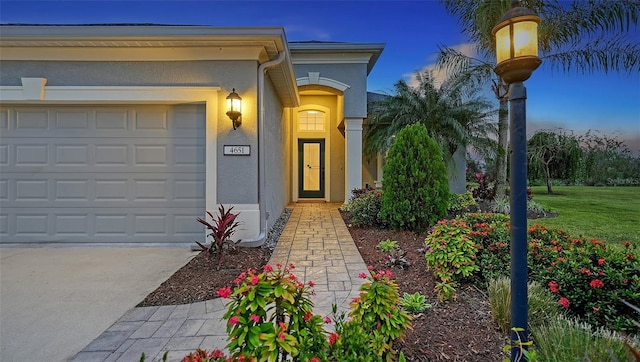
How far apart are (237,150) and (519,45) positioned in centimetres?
395

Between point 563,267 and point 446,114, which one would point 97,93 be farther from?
point 446,114

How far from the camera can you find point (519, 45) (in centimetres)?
168

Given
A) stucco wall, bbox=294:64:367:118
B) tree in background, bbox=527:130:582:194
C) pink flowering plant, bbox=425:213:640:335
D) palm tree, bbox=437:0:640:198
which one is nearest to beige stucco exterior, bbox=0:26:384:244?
pink flowering plant, bbox=425:213:640:335

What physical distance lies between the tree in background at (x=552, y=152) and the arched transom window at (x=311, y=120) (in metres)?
9.41

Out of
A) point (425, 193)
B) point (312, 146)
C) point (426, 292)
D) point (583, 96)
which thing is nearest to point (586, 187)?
point (583, 96)

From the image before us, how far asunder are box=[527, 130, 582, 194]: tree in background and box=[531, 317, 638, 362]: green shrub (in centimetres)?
1406

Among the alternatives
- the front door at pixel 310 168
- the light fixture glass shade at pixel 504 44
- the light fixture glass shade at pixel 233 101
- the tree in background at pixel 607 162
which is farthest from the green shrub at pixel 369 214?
the tree in background at pixel 607 162

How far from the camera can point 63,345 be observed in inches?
89.5

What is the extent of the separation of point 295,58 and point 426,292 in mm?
Result: 8274

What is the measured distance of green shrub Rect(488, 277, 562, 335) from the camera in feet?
7.29

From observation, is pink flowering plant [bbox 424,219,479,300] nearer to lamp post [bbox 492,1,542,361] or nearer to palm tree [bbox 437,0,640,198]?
lamp post [bbox 492,1,542,361]

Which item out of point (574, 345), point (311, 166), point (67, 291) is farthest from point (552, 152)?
point (67, 291)

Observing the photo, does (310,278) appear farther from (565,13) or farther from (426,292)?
(565,13)

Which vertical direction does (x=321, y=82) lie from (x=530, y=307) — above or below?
above
